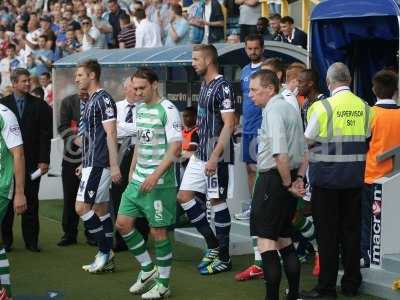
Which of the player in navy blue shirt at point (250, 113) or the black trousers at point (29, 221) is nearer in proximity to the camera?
the player in navy blue shirt at point (250, 113)

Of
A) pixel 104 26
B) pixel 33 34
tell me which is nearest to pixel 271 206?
pixel 104 26

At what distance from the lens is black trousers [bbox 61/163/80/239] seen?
33.9 feet

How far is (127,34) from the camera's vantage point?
695 inches

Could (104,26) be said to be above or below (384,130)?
above

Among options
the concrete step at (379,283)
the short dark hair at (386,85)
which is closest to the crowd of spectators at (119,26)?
the short dark hair at (386,85)

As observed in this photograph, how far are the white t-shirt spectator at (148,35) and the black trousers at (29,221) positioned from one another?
23.7 feet

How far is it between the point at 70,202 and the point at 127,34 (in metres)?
7.75

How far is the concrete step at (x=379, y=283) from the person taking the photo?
24.0 feet

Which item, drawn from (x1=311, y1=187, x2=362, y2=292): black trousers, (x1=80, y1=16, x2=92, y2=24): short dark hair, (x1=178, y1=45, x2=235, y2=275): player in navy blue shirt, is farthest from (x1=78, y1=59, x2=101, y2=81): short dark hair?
(x1=80, y1=16, x2=92, y2=24): short dark hair

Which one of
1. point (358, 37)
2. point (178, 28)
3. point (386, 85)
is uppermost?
point (178, 28)

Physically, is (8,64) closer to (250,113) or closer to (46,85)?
(46,85)

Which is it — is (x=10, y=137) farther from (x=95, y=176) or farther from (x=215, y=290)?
(x=215, y=290)

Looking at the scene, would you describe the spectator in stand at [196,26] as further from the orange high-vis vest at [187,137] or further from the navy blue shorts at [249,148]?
the navy blue shorts at [249,148]

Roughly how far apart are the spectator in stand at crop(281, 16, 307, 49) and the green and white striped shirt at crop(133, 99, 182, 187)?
5.53 metres
